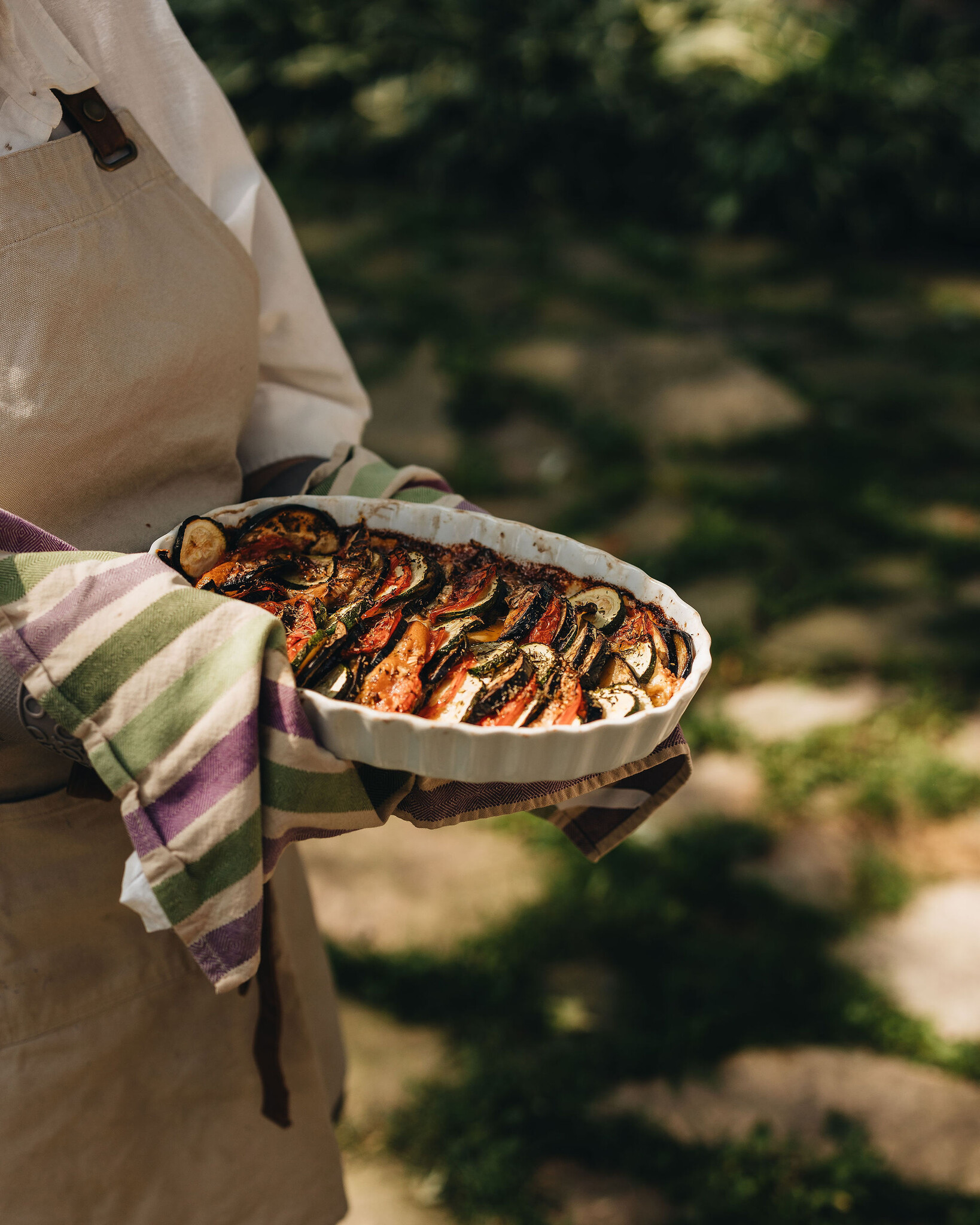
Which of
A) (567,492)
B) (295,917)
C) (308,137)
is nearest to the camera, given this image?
(295,917)

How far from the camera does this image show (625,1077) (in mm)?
2270

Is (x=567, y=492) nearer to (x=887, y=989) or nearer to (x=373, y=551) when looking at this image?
(x=887, y=989)

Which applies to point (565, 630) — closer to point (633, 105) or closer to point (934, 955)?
point (934, 955)

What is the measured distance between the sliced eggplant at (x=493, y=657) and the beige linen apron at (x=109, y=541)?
1.56ft

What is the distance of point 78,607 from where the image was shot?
1023 millimetres

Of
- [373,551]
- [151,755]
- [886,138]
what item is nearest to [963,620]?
[373,551]

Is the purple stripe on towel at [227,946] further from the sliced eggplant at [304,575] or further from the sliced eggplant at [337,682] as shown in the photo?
the sliced eggplant at [304,575]

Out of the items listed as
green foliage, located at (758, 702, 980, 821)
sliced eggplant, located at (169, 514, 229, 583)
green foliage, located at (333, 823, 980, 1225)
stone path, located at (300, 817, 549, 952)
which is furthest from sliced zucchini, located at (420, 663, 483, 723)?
green foliage, located at (758, 702, 980, 821)

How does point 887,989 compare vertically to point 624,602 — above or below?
below

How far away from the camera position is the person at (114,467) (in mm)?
1199

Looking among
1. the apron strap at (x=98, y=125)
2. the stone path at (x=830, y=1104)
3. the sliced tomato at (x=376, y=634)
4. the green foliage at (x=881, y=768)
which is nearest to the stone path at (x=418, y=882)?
the stone path at (x=830, y=1104)

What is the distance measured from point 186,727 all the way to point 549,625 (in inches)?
15.3

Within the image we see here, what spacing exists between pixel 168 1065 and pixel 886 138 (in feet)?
20.6

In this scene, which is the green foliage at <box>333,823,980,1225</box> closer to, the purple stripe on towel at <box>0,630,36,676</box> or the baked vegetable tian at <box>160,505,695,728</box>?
the baked vegetable tian at <box>160,505,695,728</box>
